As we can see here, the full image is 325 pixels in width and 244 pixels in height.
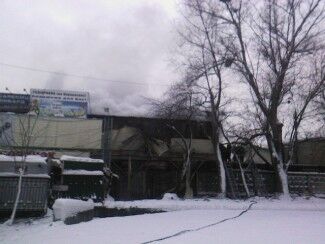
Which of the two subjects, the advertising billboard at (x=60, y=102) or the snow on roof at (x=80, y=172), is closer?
the snow on roof at (x=80, y=172)

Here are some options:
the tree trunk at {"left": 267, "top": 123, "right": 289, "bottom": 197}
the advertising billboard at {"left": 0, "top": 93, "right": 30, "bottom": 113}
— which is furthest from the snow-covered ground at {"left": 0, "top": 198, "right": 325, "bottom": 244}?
the advertising billboard at {"left": 0, "top": 93, "right": 30, "bottom": 113}

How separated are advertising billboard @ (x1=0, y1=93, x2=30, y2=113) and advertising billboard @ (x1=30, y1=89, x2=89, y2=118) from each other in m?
0.49

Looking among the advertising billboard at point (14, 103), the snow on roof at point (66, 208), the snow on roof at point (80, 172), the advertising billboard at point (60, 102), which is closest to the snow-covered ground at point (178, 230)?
the snow on roof at point (66, 208)

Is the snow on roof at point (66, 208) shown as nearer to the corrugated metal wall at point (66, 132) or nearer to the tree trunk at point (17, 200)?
the tree trunk at point (17, 200)

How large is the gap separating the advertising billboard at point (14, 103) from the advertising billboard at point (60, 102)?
49cm

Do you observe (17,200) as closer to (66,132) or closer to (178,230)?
(178,230)

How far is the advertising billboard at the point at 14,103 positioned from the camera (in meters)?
32.7

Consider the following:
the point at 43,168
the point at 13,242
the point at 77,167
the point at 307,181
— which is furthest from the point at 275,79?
the point at 13,242

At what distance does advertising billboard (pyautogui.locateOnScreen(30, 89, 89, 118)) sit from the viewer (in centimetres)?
3319

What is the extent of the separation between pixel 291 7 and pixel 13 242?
20.8m

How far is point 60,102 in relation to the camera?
33.5m

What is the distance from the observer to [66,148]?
29062mm

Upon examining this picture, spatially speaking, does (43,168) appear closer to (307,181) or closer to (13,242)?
(13,242)

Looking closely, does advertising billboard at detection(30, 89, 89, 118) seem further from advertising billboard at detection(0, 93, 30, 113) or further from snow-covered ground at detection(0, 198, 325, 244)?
snow-covered ground at detection(0, 198, 325, 244)
